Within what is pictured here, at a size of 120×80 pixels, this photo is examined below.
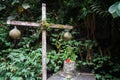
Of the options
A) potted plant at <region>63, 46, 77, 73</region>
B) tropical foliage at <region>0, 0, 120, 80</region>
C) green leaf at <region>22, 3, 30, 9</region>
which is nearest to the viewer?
potted plant at <region>63, 46, 77, 73</region>

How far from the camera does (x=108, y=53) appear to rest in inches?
169

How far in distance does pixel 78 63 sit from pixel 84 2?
1.08 meters

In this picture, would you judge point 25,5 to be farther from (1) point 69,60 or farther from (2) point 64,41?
(1) point 69,60

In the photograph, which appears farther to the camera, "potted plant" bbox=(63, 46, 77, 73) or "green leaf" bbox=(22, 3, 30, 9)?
"green leaf" bbox=(22, 3, 30, 9)

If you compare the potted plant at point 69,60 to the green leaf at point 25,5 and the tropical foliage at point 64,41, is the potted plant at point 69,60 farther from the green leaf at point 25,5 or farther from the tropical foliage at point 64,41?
the green leaf at point 25,5

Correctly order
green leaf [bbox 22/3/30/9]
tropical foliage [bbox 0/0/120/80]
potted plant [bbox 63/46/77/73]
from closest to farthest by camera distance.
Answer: potted plant [bbox 63/46/77/73]
tropical foliage [bbox 0/0/120/80]
green leaf [bbox 22/3/30/9]

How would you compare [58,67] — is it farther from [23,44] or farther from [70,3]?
[70,3]

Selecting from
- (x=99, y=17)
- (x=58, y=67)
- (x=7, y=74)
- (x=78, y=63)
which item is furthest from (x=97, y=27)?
(x=7, y=74)

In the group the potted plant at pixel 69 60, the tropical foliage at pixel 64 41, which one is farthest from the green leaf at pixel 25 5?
the potted plant at pixel 69 60

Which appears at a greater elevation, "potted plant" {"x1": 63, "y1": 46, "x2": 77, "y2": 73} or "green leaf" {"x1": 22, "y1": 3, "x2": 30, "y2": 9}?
"green leaf" {"x1": 22, "y1": 3, "x2": 30, "y2": 9}

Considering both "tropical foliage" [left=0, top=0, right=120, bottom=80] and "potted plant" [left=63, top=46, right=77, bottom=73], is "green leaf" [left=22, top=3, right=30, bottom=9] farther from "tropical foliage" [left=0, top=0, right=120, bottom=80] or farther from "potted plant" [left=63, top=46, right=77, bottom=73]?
"potted plant" [left=63, top=46, right=77, bottom=73]

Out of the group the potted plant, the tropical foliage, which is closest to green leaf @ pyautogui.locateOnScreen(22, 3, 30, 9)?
the tropical foliage

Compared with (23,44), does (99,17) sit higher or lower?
higher

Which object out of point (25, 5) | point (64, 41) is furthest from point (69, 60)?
point (25, 5)
